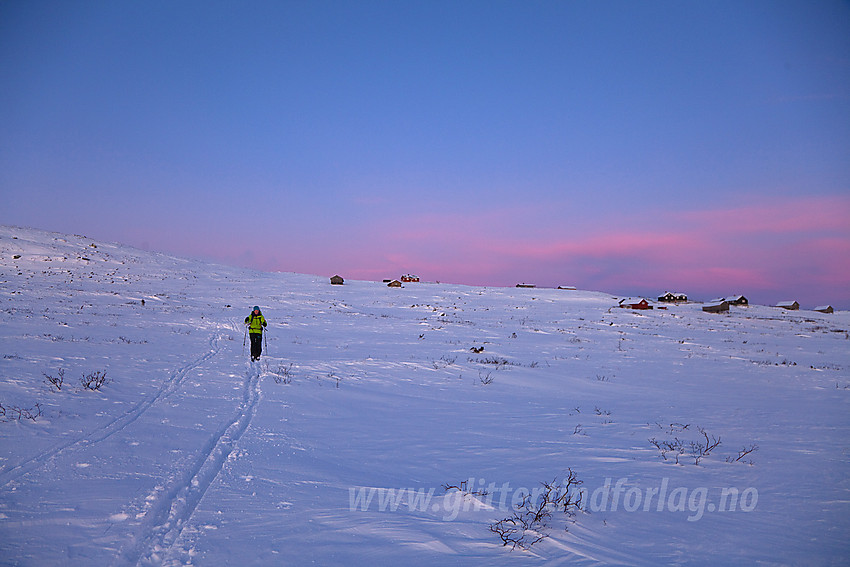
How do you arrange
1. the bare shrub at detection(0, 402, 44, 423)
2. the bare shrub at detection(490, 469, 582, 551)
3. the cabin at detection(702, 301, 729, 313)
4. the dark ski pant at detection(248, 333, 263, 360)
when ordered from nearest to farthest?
the bare shrub at detection(490, 469, 582, 551) < the bare shrub at detection(0, 402, 44, 423) < the dark ski pant at detection(248, 333, 263, 360) < the cabin at detection(702, 301, 729, 313)

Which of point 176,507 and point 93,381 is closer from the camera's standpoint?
point 176,507

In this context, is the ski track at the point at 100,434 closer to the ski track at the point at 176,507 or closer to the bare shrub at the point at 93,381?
the bare shrub at the point at 93,381

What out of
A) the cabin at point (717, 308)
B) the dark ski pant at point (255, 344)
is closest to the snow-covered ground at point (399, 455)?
the dark ski pant at point (255, 344)

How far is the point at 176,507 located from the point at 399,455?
3096mm

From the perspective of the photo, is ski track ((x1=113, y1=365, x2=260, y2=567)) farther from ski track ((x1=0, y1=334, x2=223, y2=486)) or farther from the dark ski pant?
the dark ski pant

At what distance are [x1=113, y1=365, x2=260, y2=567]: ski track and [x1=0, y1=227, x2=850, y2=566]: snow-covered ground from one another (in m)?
0.03

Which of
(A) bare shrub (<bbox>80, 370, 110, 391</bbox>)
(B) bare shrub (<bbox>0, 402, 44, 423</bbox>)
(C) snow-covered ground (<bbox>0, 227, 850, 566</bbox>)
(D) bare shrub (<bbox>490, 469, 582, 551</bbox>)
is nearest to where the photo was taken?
(C) snow-covered ground (<bbox>0, 227, 850, 566</bbox>)

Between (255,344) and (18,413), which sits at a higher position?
(255,344)

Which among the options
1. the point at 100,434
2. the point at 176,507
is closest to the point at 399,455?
the point at 176,507

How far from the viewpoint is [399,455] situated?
21.5 feet

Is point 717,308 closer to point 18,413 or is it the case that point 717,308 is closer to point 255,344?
point 255,344

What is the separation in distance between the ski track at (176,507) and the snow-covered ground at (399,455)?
0.03 m

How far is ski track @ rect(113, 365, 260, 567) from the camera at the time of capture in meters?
3.65

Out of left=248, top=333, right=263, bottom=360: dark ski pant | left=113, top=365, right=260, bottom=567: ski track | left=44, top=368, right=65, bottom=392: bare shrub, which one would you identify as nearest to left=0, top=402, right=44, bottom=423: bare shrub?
left=44, top=368, right=65, bottom=392: bare shrub
